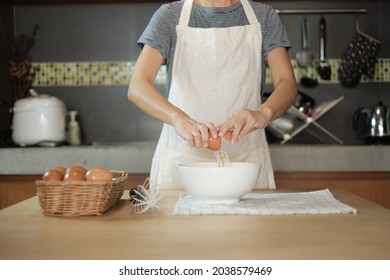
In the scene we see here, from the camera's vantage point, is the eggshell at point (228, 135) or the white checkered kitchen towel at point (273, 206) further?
the eggshell at point (228, 135)

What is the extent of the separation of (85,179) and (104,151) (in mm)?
1280

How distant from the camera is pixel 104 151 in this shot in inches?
94.7

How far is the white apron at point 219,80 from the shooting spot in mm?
1787

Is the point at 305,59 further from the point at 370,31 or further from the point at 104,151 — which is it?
the point at 104,151

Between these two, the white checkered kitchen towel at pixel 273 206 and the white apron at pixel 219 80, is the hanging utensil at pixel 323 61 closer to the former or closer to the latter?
the white apron at pixel 219 80

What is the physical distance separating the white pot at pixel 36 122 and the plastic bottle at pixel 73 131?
171mm

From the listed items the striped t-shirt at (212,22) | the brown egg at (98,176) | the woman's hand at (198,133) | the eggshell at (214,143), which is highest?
the striped t-shirt at (212,22)

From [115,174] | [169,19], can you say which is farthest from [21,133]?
[115,174]

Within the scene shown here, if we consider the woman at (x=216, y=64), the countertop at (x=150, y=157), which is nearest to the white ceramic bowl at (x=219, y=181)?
the woman at (x=216, y=64)

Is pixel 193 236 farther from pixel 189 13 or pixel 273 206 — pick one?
pixel 189 13

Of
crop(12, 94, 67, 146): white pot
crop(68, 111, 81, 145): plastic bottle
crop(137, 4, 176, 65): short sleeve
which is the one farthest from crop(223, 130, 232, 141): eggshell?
crop(68, 111, 81, 145): plastic bottle

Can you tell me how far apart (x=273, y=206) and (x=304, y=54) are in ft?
6.07

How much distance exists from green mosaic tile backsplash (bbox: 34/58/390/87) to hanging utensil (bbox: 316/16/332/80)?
2.7 inches

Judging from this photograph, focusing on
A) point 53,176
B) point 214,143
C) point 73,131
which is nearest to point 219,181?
point 214,143
